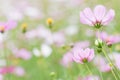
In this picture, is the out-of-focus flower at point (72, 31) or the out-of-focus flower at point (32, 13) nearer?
the out-of-focus flower at point (72, 31)

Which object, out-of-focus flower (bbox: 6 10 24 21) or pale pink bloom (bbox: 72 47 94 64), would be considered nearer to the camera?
pale pink bloom (bbox: 72 47 94 64)

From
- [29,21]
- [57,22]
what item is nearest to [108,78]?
[57,22]

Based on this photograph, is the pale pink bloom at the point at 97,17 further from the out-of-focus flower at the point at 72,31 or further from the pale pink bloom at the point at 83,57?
the out-of-focus flower at the point at 72,31

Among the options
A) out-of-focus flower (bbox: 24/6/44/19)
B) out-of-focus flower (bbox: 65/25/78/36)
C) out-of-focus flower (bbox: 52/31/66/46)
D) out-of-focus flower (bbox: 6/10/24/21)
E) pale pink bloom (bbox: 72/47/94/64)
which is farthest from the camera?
out-of-focus flower (bbox: 24/6/44/19)

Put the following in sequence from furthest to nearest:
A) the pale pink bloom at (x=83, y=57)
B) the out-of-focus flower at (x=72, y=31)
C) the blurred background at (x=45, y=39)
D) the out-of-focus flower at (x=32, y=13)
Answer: the out-of-focus flower at (x=32, y=13)
the out-of-focus flower at (x=72, y=31)
the blurred background at (x=45, y=39)
the pale pink bloom at (x=83, y=57)

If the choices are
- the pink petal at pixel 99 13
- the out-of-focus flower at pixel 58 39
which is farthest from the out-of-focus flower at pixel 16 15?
the pink petal at pixel 99 13

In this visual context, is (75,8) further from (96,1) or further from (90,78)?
(90,78)

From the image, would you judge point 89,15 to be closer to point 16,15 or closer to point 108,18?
point 108,18

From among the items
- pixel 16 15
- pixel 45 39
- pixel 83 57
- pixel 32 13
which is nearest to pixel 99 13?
pixel 83 57

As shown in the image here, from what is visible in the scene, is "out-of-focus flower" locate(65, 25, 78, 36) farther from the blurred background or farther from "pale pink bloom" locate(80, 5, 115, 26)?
"pale pink bloom" locate(80, 5, 115, 26)

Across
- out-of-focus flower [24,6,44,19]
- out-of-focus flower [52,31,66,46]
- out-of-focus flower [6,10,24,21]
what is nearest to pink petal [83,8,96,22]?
out-of-focus flower [52,31,66,46]

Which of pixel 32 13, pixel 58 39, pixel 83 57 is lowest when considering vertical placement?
pixel 32 13
